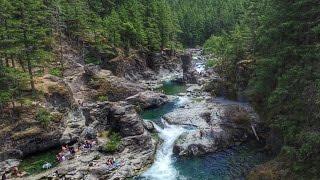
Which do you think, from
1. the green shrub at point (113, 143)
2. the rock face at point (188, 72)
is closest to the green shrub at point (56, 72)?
the green shrub at point (113, 143)

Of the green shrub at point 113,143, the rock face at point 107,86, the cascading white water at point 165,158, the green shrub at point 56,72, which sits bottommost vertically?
the cascading white water at point 165,158

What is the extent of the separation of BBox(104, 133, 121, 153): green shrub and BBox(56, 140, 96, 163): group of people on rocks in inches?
90.0

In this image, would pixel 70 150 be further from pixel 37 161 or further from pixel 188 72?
pixel 188 72

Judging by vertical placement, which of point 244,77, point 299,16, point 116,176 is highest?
point 299,16

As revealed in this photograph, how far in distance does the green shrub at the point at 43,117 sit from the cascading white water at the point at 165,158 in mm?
14091

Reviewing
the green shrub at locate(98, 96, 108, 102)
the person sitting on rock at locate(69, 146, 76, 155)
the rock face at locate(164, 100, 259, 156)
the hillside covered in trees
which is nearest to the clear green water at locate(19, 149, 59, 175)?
the person sitting on rock at locate(69, 146, 76, 155)

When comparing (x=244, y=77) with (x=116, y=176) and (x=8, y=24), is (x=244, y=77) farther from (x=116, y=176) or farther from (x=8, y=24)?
→ (x=8, y=24)

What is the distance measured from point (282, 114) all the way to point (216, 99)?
27.6m

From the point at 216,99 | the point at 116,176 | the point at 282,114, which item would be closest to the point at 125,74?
the point at 216,99

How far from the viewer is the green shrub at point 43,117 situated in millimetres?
44875

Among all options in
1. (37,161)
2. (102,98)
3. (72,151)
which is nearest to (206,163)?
(72,151)

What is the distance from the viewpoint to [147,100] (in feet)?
204

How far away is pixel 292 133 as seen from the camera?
30.2 meters

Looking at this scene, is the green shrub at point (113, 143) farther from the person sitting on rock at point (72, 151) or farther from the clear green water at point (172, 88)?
the clear green water at point (172, 88)
